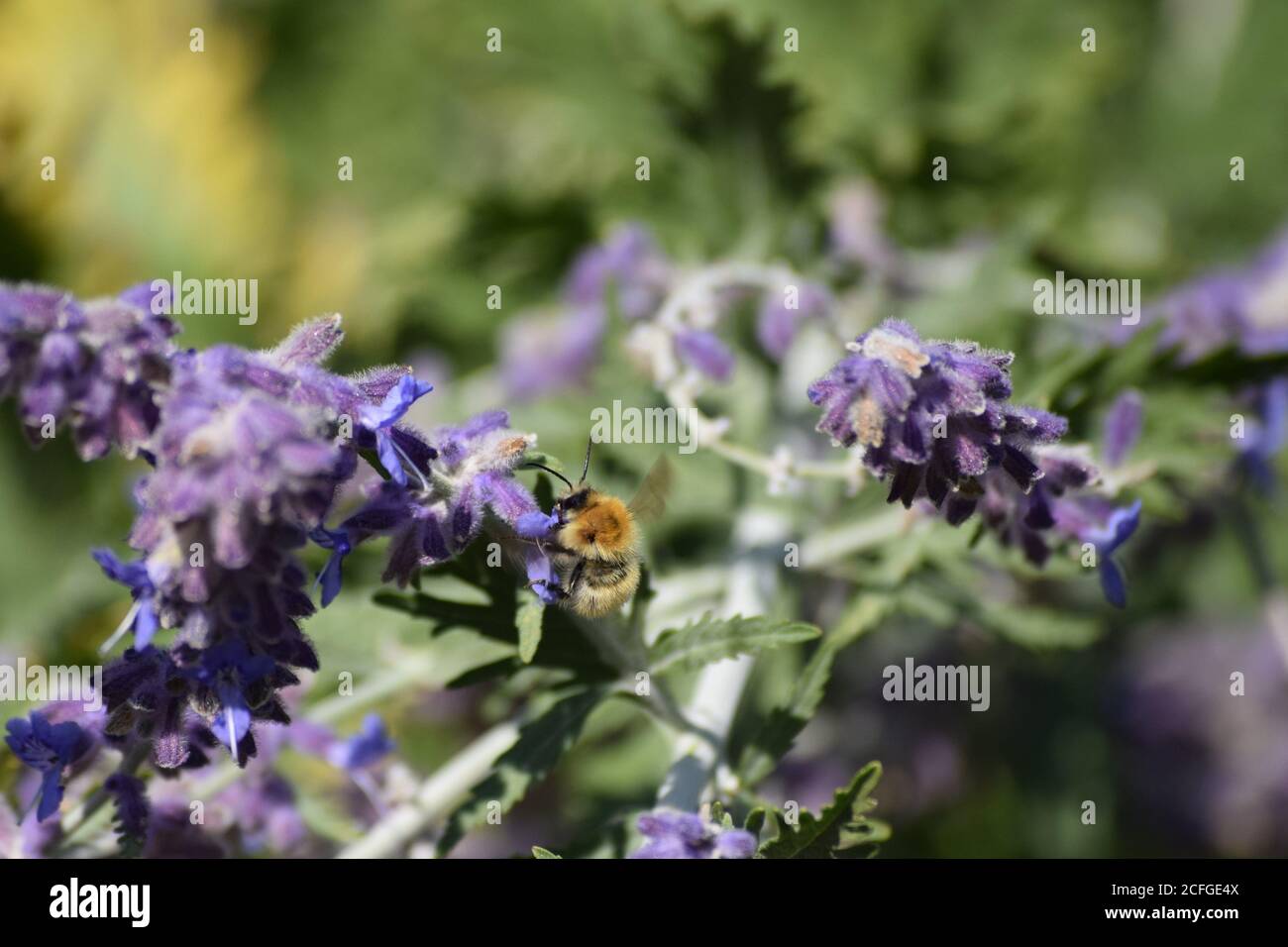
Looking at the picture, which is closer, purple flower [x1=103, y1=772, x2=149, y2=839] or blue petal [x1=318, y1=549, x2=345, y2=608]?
blue petal [x1=318, y1=549, x2=345, y2=608]

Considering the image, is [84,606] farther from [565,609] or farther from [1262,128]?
[1262,128]

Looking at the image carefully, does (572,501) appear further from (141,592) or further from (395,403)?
(141,592)

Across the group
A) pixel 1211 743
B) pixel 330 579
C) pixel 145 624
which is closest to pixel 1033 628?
pixel 1211 743

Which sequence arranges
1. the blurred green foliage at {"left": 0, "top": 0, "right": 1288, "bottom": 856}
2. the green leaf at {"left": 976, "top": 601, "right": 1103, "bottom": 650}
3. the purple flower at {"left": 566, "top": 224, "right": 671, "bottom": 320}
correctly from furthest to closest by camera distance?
the purple flower at {"left": 566, "top": 224, "right": 671, "bottom": 320} < the blurred green foliage at {"left": 0, "top": 0, "right": 1288, "bottom": 856} < the green leaf at {"left": 976, "top": 601, "right": 1103, "bottom": 650}


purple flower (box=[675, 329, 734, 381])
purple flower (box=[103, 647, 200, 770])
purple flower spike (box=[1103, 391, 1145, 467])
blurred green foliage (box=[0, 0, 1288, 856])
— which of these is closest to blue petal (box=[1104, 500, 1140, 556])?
blurred green foliage (box=[0, 0, 1288, 856])

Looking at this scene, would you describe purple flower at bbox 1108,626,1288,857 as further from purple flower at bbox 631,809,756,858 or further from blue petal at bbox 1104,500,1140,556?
purple flower at bbox 631,809,756,858

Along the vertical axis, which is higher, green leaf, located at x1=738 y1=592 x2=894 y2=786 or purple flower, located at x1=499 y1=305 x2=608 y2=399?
purple flower, located at x1=499 y1=305 x2=608 y2=399
